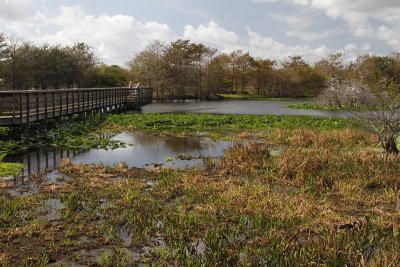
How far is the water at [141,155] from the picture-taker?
51.2ft

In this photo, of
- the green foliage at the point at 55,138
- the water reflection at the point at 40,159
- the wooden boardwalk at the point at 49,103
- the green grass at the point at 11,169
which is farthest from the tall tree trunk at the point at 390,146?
the wooden boardwalk at the point at 49,103

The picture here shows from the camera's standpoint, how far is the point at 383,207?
10.0 m

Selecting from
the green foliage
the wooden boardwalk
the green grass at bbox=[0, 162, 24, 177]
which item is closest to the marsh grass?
the green grass at bbox=[0, 162, 24, 177]

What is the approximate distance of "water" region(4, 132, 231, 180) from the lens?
51.2ft

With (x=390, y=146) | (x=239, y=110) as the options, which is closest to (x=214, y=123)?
(x=390, y=146)

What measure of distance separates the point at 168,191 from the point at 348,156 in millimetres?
7061

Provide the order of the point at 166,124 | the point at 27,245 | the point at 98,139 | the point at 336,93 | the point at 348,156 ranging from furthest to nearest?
the point at 336,93
the point at 166,124
the point at 98,139
the point at 348,156
the point at 27,245

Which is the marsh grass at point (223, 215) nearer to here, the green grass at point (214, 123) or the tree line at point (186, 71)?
the green grass at point (214, 123)

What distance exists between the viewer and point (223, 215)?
9.02 metres

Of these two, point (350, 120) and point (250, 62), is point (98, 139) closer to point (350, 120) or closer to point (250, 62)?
point (350, 120)

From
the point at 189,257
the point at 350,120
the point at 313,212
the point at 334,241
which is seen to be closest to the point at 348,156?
the point at 313,212

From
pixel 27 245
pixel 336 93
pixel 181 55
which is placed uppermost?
pixel 181 55

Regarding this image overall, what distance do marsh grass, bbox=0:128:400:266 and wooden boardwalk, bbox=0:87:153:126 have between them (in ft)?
20.1

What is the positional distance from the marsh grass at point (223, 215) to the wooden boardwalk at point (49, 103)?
612 centimetres
